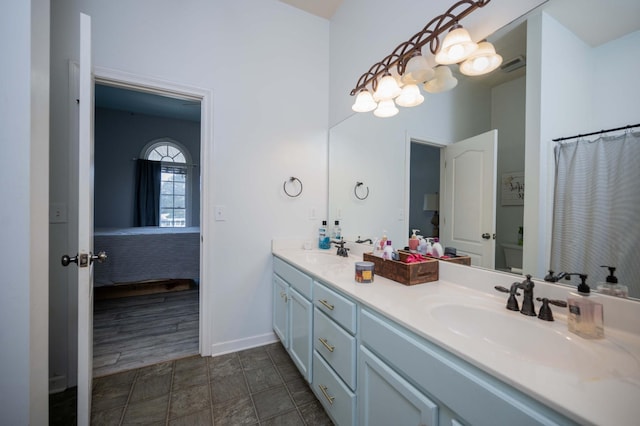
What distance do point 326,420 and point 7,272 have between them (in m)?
1.58

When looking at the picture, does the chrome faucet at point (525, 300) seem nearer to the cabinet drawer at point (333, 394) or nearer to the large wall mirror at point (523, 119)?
the large wall mirror at point (523, 119)

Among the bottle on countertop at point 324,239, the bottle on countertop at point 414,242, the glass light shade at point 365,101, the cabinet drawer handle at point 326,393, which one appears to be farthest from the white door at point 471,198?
the bottle on countertop at point 324,239

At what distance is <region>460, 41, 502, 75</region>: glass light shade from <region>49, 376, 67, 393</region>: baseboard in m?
2.98

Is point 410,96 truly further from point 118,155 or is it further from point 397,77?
point 118,155

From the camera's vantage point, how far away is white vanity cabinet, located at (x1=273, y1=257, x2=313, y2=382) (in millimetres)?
1563

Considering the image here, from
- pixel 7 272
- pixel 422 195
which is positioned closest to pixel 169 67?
pixel 7 272

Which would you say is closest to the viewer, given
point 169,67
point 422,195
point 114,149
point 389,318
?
point 389,318

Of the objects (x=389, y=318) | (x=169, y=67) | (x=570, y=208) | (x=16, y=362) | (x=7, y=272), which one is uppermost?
(x=169, y=67)

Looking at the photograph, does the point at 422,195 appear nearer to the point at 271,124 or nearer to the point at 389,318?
the point at 389,318

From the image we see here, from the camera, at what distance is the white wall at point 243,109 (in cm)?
182

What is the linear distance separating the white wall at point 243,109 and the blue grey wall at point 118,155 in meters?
3.99

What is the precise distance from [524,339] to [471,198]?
683 millimetres

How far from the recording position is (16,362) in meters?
0.99

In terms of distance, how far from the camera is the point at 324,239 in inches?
92.4
